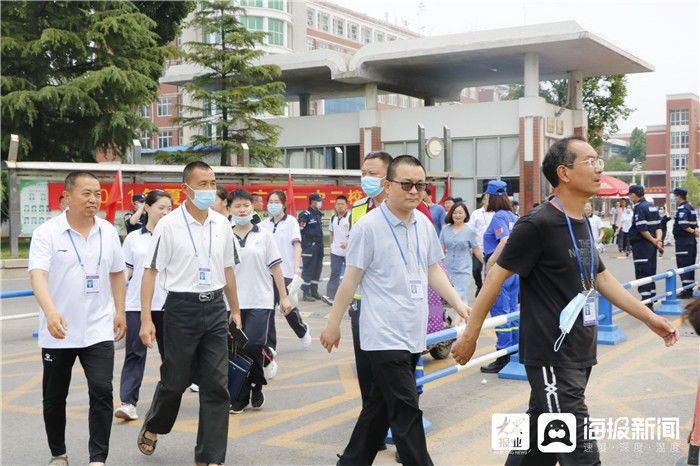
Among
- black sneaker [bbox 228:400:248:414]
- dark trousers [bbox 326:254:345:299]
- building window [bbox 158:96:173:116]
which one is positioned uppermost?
building window [bbox 158:96:173:116]

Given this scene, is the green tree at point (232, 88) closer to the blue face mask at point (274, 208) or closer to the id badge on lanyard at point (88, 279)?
the blue face mask at point (274, 208)

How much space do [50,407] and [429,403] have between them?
126 inches

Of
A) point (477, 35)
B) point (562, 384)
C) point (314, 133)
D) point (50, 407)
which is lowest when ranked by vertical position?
point (50, 407)

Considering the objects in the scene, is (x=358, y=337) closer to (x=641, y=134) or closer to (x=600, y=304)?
(x=600, y=304)

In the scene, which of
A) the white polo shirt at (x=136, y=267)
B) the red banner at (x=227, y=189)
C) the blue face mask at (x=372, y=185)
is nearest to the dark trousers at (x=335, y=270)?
the red banner at (x=227, y=189)

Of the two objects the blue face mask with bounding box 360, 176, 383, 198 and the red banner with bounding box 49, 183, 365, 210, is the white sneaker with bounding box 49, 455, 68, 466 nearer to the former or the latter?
the blue face mask with bounding box 360, 176, 383, 198

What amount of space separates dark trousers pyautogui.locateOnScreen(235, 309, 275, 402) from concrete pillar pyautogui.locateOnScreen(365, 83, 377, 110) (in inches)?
1347

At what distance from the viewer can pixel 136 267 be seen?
6.83 meters

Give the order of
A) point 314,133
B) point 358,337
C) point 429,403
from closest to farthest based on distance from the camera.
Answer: point 358,337 < point 429,403 < point 314,133

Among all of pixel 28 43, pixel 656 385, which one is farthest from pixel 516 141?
pixel 656 385

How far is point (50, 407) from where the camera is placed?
17.0 feet

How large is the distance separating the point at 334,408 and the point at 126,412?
1696 millimetres

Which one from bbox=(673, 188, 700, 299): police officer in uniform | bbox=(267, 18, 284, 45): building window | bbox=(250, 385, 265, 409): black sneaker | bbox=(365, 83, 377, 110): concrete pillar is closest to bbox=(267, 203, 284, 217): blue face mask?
bbox=(250, 385, 265, 409): black sneaker

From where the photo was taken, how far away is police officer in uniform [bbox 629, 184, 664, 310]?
12.8 m
